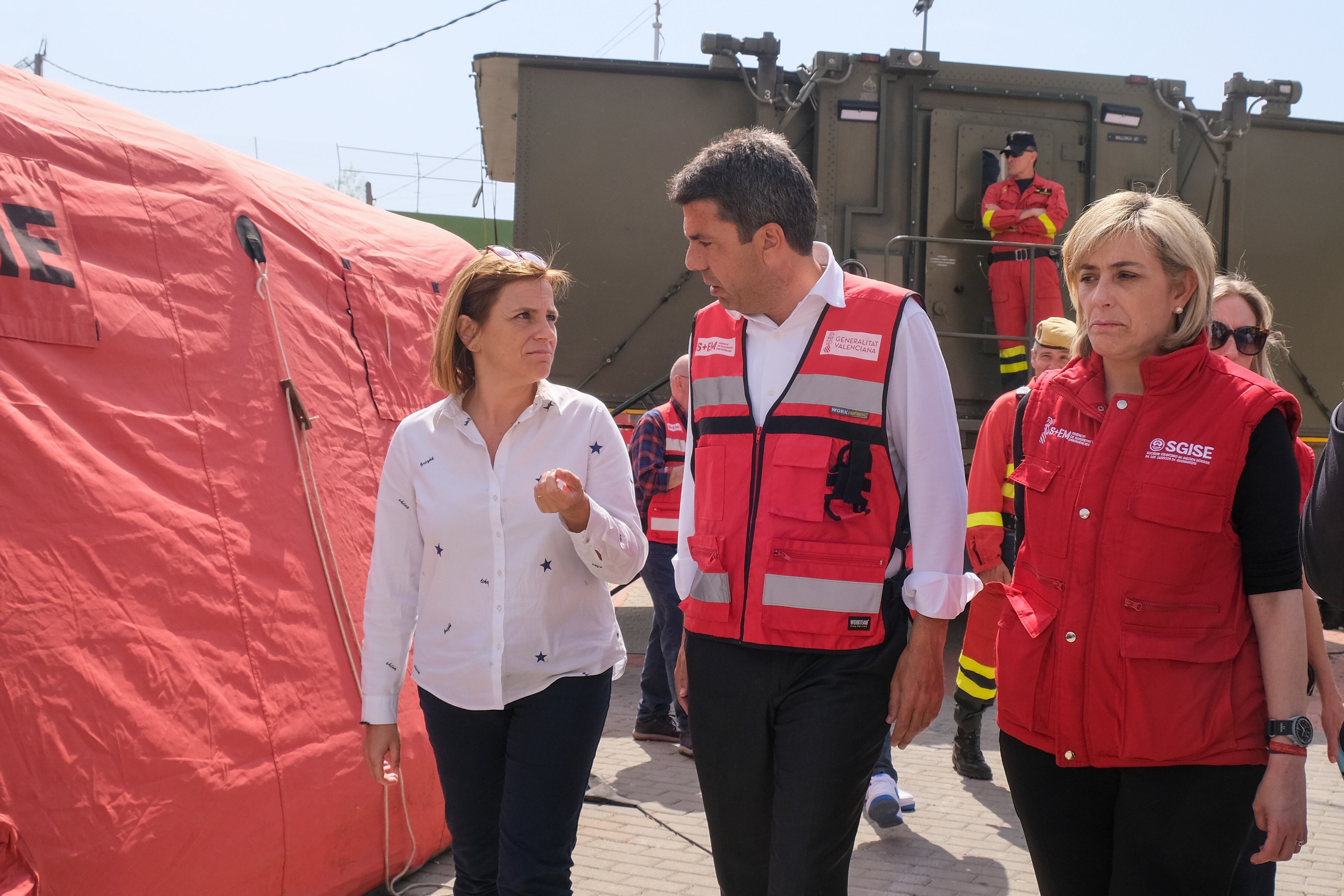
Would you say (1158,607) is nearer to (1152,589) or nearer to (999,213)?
(1152,589)

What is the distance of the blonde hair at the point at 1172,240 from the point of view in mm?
2186

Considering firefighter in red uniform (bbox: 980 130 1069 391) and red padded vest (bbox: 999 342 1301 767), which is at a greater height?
firefighter in red uniform (bbox: 980 130 1069 391)

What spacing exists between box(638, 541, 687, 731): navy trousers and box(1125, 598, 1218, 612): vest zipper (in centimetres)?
343

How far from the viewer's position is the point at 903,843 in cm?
441

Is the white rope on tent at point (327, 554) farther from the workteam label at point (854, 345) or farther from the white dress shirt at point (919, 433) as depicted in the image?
the workteam label at point (854, 345)

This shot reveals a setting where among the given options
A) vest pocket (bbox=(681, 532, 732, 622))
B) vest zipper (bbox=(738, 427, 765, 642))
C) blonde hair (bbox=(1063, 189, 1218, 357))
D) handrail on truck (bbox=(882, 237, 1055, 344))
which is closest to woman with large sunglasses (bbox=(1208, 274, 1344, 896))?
blonde hair (bbox=(1063, 189, 1218, 357))

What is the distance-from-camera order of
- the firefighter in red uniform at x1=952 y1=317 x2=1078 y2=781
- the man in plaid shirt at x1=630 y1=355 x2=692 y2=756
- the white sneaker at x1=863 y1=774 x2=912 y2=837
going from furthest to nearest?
the man in plaid shirt at x1=630 y1=355 x2=692 y2=756, the firefighter in red uniform at x1=952 y1=317 x2=1078 y2=781, the white sneaker at x1=863 y1=774 x2=912 y2=837

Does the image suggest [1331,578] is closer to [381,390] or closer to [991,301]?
[381,390]

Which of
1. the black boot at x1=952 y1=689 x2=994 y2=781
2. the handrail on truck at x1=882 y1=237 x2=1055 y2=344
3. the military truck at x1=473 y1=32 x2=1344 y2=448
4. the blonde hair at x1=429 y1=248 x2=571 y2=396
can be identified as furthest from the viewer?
the military truck at x1=473 y1=32 x2=1344 y2=448

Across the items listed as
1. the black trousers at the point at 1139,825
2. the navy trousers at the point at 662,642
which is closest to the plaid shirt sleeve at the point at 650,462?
the navy trousers at the point at 662,642

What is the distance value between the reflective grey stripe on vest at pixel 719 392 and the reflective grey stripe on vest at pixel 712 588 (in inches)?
15.7

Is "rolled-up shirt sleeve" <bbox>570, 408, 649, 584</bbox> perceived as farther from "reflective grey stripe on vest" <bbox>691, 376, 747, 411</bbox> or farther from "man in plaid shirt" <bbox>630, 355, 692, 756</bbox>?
Answer: "man in plaid shirt" <bbox>630, 355, 692, 756</bbox>

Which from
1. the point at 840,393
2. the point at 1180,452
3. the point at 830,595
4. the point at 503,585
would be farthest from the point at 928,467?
the point at 503,585

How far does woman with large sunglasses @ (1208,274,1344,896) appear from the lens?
254 centimetres
